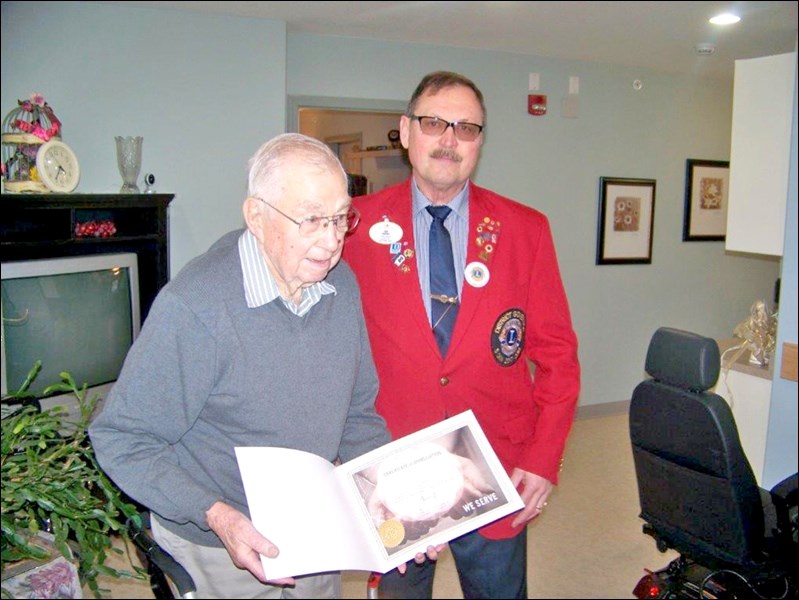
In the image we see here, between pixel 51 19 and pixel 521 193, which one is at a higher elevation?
pixel 51 19

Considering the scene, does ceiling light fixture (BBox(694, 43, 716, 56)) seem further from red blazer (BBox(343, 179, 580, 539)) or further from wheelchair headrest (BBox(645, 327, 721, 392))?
wheelchair headrest (BBox(645, 327, 721, 392))

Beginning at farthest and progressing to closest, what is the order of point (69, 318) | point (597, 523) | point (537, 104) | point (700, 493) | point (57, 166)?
1. point (537, 104)
2. point (57, 166)
3. point (69, 318)
4. point (597, 523)
5. point (700, 493)

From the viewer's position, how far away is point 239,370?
1.05 meters

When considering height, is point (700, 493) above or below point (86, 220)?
below

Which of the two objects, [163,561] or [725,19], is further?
[725,19]

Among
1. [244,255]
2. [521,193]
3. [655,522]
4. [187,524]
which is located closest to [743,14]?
[655,522]

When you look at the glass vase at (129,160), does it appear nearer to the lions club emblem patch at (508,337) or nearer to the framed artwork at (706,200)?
the lions club emblem patch at (508,337)

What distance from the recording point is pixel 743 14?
1579mm

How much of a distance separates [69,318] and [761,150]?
2.53 meters

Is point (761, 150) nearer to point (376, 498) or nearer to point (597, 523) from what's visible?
point (376, 498)

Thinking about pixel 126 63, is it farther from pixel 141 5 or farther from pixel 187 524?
pixel 187 524

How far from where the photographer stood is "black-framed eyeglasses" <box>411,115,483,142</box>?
133cm

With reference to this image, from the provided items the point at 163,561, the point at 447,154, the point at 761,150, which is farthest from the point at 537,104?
the point at 163,561

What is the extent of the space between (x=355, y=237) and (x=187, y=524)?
2.10 ft
